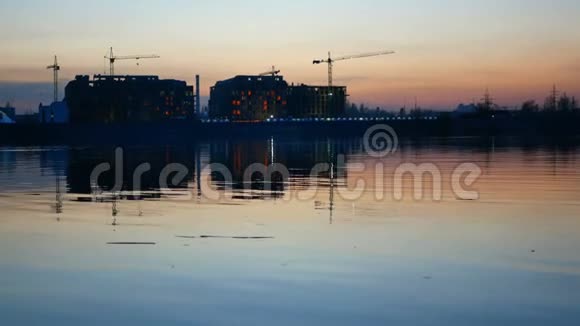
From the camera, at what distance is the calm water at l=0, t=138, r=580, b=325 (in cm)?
1282

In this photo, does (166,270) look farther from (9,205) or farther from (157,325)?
(9,205)

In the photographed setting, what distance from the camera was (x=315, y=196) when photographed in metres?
31.6

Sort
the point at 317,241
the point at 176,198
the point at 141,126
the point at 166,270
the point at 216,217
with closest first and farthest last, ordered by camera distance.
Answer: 1. the point at 166,270
2. the point at 317,241
3. the point at 216,217
4. the point at 176,198
5. the point at 141,126

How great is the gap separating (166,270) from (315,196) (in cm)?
1584

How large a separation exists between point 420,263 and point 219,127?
159589 millimetres

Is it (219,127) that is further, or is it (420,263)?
(219,127)

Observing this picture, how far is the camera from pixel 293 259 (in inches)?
672

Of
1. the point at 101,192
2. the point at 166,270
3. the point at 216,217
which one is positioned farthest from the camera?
the point at 101,192

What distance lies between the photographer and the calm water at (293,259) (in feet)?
42.1

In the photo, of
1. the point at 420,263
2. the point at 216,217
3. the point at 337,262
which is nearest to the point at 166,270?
the point at 337,262

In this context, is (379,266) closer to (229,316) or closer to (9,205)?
(229,316)

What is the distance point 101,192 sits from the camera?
3441 cm

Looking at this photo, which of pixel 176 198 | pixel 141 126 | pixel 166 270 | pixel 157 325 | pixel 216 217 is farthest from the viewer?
pixel 141 126

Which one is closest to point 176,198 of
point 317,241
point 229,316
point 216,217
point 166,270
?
point 216,217
